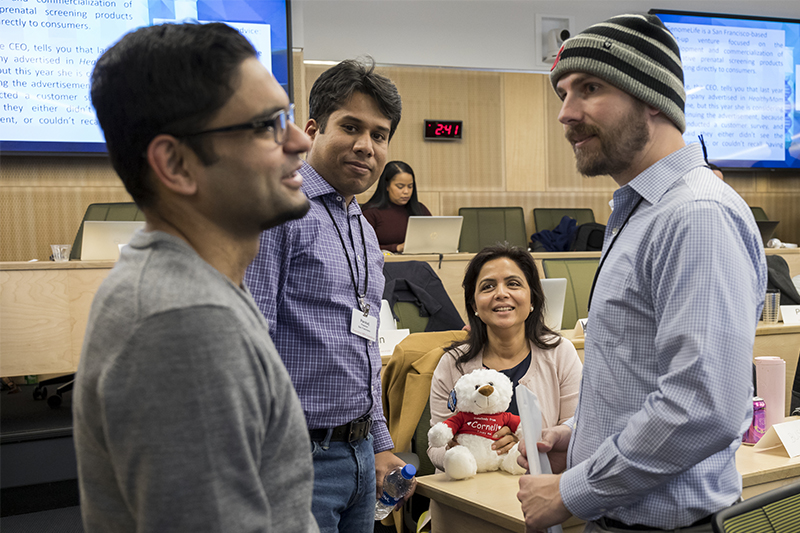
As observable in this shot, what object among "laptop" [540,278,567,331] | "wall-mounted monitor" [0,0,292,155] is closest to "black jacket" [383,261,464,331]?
"laptop" [540,278,567,331]

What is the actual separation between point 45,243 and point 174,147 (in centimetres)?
538

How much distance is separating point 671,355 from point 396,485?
82cm

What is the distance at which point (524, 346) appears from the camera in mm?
2191

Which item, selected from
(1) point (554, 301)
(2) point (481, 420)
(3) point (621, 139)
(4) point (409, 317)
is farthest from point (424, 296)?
(3) point (621, 139)

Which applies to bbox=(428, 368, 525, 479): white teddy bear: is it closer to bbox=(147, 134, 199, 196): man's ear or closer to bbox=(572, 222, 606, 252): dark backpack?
bbox=(147, 134, 199, 196): man's ear

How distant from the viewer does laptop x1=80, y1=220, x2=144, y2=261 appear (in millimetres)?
3357

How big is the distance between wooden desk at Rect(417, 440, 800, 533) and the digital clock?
16.5ft

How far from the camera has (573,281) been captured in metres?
3.77

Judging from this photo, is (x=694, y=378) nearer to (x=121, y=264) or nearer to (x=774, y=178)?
(x=121, y=264)

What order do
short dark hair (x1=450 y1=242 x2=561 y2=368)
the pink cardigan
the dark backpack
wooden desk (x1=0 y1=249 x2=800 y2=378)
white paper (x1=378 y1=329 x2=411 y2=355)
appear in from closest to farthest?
the pink cardigan < short dark hair (x1=450 y1=242 x2=561 y2=368) < white paper (x1=378 y1=329 x2=411 y2=355) < wooden desk (x1=0 y1=249 x2=800 y2=378) < the dark backpack

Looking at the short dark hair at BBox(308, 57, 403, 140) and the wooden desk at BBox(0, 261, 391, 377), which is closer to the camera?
the short dark hair at BBox(308, 57, 403, 140)

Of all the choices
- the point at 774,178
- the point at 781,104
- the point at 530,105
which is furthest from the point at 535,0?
the point at 774,178

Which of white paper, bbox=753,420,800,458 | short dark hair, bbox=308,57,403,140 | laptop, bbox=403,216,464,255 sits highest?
short dark hair, bbox=308,57,403,140

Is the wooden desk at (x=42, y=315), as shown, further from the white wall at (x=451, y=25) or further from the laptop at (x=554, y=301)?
the white wall at (x=451, y=25)
